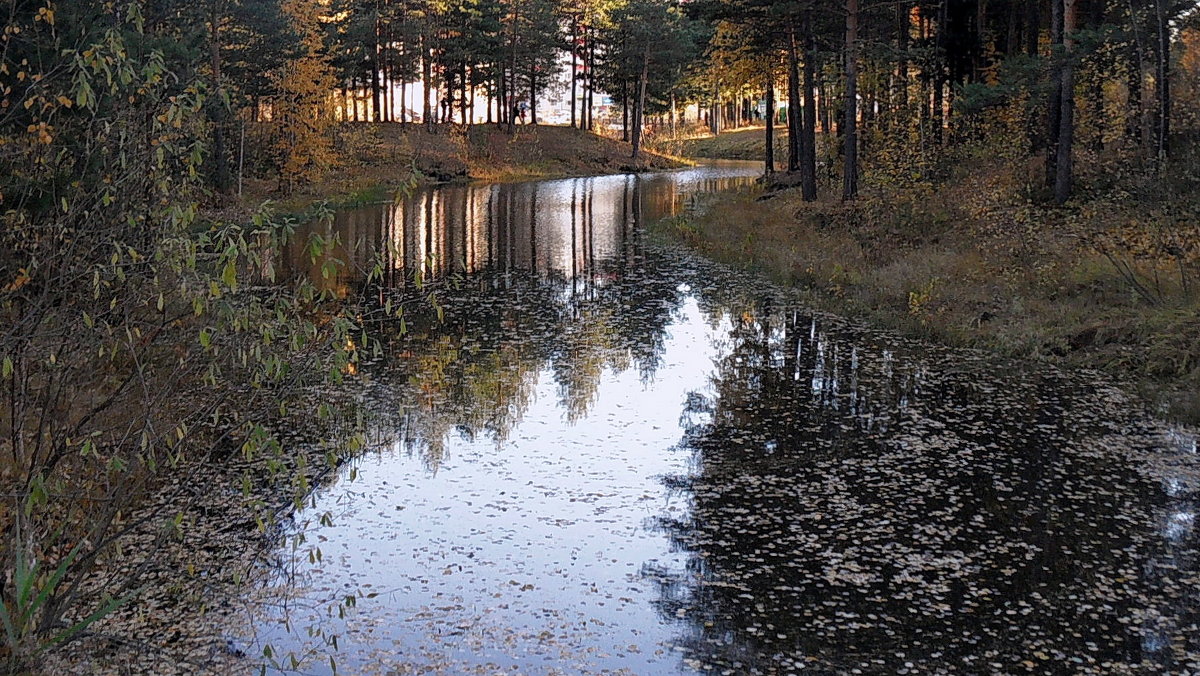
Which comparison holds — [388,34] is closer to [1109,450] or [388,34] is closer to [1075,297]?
[1075,297]

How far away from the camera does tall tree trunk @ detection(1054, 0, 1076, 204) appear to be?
15742mm

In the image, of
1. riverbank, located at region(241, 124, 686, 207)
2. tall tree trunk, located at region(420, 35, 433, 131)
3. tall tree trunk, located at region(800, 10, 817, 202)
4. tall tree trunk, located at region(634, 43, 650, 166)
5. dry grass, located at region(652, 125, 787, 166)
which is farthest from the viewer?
dry grass, located at region(652, 125, 787, 166)

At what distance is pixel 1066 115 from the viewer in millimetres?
15992

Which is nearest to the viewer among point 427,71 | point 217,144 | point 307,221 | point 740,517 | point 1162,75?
point 740,517

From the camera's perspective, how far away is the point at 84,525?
5.69 m

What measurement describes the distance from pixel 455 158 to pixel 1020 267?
42.0 meters

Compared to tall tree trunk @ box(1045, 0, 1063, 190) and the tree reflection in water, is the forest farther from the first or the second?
the tree reflection in water

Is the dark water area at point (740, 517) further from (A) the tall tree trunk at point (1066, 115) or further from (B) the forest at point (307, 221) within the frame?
(A) the tall tree trunk at point (1066, 115)

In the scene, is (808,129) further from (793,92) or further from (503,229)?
(503,229)

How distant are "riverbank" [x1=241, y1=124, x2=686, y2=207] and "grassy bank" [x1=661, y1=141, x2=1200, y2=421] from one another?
730 inches

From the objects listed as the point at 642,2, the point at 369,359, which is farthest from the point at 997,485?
the point at 642,2

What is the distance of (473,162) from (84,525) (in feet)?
164

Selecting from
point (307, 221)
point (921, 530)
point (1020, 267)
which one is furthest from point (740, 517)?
point (1020, 267)

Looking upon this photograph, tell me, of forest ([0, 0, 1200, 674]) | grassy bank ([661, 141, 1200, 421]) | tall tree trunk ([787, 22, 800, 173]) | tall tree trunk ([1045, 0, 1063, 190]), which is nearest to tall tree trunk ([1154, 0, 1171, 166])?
forest ([0, 0, 1200, 674])
